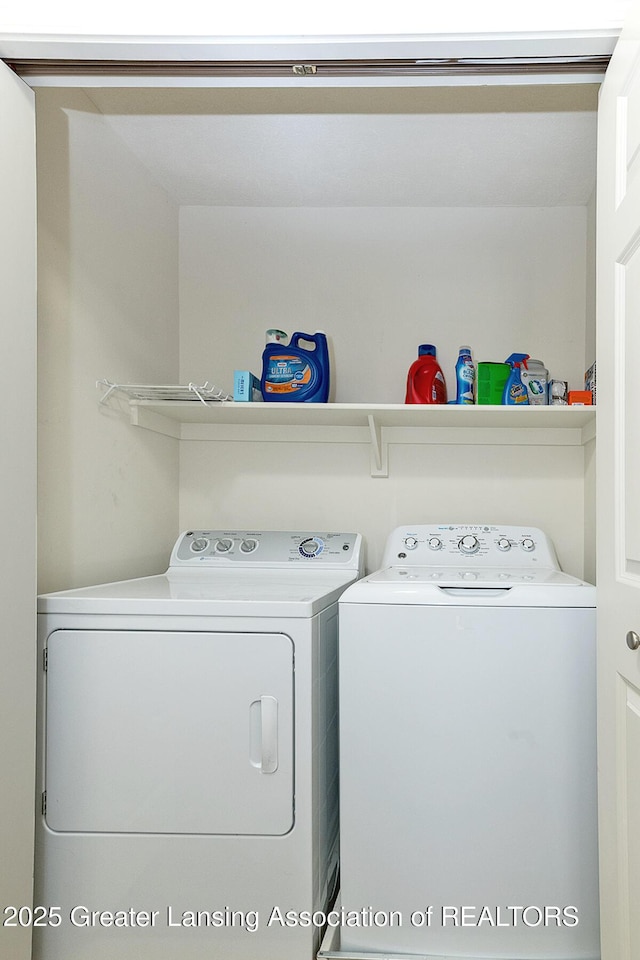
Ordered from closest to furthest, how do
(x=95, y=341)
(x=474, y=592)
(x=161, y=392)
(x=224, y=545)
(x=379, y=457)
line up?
(x=474, y=592) < (x=95, y=341) < (x=161, y=392) < (x=224, y=545) < (x=379, y=457)

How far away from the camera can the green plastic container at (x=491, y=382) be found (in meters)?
2.60

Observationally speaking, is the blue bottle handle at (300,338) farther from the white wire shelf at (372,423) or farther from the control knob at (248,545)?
the control knob at (248,545)

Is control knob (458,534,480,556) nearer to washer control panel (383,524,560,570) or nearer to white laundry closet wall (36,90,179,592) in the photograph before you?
washer control panel (383,524,560,570)

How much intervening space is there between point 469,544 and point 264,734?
1.06 meters

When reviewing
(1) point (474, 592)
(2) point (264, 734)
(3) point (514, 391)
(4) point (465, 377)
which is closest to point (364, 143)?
(4) point (465, 377)

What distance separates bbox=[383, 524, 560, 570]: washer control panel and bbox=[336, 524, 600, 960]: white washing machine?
65 centimetres

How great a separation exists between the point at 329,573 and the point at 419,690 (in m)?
0.73

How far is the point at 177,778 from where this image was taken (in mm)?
1793

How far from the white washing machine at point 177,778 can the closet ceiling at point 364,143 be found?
1.38 metres

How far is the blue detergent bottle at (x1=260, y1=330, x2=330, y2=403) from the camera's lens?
8.54ft

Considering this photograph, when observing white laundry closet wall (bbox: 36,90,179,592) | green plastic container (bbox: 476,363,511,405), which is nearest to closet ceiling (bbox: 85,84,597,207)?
white laundry closet wall (bbox: 36,90,179,592)

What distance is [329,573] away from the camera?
2.51 metres

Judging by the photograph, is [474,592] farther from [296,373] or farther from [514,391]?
[296,373]

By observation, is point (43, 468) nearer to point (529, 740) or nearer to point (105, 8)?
point (105, 8)
